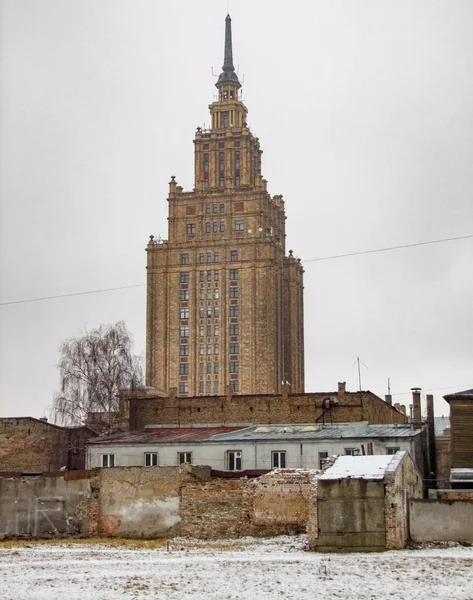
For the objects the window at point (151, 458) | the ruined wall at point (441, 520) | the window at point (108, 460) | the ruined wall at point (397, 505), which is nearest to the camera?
the ruined wall at point (397, 505)

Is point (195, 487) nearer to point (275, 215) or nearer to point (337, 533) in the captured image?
point (337, 533)

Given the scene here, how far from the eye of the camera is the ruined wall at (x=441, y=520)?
35594 millimetres

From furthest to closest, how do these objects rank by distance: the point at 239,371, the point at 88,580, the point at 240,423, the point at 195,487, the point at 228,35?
1. the point at 228,35
2. the point at 239,371
3. the point at 240,423
4. the point at 195,487
5. the point at 88,580

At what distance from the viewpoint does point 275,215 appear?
156 m

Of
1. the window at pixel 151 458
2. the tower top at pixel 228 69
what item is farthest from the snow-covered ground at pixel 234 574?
the tower top at pixel 228 69

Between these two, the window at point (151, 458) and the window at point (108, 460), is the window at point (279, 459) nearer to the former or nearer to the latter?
the window at point (151, 458)

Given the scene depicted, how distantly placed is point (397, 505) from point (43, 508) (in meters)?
14.1

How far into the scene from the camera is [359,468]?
3697 centimetres

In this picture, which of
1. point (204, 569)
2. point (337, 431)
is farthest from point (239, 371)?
point (204, 569)

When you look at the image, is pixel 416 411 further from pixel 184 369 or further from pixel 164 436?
pixel 184 369

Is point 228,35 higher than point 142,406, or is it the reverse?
point 228,35

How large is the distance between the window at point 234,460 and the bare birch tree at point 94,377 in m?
24.8

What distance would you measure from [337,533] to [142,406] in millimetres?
38852

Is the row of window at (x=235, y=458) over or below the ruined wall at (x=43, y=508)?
over
